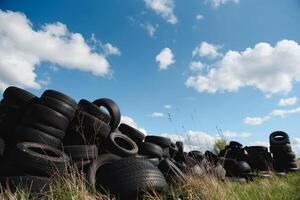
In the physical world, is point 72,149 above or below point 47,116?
below

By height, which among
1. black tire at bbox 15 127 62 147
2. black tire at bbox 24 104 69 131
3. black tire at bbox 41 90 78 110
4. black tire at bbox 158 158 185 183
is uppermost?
black tire at bbox 41 90 78 110

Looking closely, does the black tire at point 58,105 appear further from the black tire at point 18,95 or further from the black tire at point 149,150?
the black tire at point 149,150

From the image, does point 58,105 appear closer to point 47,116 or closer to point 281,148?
point 47,116

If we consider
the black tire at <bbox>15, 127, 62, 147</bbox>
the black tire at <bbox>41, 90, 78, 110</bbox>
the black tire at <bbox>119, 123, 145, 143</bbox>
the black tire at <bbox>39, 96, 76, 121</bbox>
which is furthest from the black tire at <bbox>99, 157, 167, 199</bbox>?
the black tire at <bbox>119, 123, 145, 143</bbox>

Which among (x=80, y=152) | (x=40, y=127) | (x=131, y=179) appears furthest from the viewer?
(x=40, y=127)

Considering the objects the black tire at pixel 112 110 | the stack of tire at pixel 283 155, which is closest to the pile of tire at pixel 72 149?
the black tire at pixel 112 110

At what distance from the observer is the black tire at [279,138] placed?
13521 mm

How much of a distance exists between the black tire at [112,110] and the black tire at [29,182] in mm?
3471

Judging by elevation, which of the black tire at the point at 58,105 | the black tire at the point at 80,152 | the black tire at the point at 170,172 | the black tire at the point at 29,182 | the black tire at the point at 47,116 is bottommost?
the black tire at the point at 29,182

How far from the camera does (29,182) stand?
5.63 m

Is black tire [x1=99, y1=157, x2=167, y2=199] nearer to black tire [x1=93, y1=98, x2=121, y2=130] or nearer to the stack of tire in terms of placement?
black tire [x1=93, y1=98, x2=121, y2=130]

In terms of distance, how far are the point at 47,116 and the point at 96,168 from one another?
145 cm

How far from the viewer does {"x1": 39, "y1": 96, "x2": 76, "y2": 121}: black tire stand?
23.7 feet

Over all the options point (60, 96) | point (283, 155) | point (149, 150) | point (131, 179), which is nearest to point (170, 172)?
point (131, 179)
